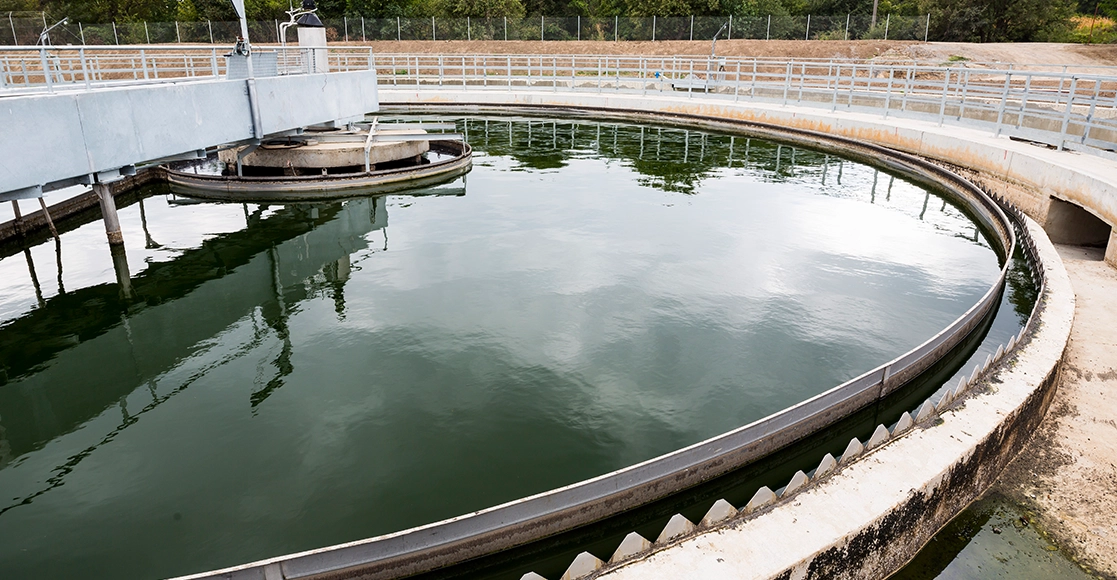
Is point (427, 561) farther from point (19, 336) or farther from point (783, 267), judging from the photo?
point (783, 267)

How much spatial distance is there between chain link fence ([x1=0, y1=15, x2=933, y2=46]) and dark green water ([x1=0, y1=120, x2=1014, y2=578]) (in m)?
37.1

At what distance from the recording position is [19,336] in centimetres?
797

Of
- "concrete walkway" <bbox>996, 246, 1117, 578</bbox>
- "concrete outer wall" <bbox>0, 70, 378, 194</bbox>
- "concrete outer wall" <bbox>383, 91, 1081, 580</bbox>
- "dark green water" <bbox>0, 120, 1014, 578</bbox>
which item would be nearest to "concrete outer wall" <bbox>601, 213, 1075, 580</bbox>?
"concrete outer wall" <bbox>383, 91, 1081, 580</bbox>

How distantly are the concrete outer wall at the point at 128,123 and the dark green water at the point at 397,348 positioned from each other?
1651 millimetres

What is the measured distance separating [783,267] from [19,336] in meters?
9.41

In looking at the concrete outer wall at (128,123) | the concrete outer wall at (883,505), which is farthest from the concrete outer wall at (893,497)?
the concrete outer wall at (128,123)

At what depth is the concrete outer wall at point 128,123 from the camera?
7.75 meters

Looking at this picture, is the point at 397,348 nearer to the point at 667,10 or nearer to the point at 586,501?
the point at 586,501

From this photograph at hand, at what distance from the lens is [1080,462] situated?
5.08 meters

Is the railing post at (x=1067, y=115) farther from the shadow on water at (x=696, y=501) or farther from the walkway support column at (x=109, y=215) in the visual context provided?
the walkway support column at (x=109, y=215)

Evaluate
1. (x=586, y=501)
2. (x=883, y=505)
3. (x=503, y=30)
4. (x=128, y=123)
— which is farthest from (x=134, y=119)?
(x=503, y=30)

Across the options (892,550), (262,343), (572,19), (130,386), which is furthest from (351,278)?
(572,19)

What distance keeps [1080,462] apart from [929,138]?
13.4 meters

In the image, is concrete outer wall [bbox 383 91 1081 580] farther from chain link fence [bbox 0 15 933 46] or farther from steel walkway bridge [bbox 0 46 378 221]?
chain link fence [bbox 0 15 933 46]
